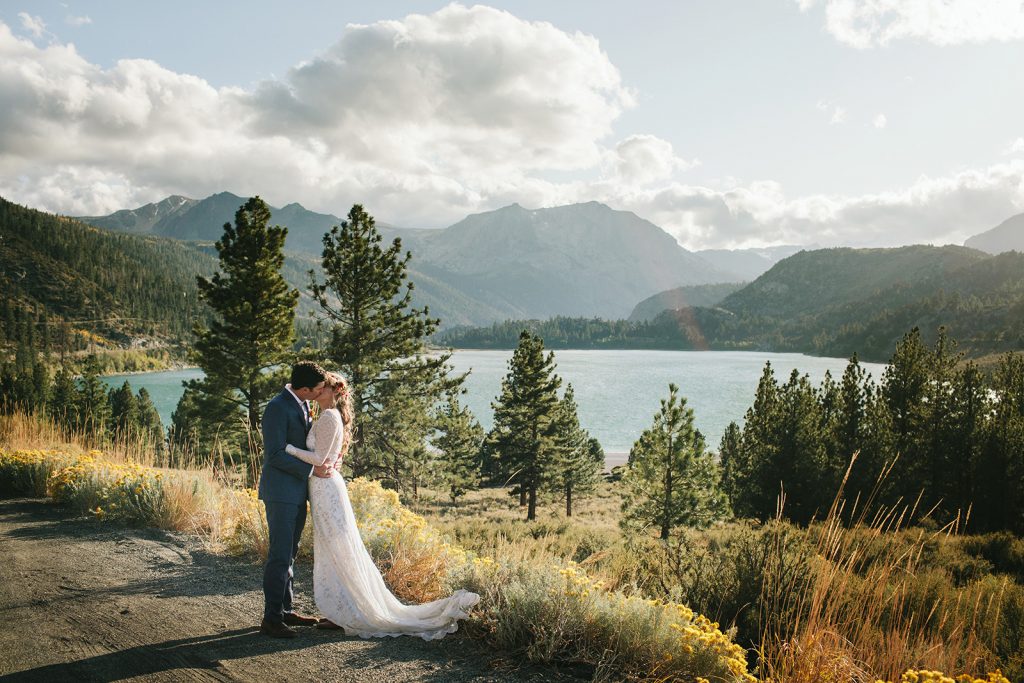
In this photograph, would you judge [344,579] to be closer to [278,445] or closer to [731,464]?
[278,445]

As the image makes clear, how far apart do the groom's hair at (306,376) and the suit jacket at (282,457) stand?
0.15m

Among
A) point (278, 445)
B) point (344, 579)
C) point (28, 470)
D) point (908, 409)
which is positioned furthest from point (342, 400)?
point (908, 409)

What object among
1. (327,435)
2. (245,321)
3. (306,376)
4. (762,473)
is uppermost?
(245,321)

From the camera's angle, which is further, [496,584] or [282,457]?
[496,584]

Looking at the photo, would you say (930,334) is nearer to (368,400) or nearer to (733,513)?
(733,513)

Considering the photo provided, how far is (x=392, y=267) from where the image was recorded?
23.5m

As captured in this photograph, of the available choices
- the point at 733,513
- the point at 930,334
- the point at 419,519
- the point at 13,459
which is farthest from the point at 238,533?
the point at 930,334

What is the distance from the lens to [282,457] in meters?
4.87

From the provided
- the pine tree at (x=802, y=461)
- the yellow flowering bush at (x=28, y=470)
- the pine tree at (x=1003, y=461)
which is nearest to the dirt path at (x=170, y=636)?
the yellow flowering bush at (x=28, y=470)

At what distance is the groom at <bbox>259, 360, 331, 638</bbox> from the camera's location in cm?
485

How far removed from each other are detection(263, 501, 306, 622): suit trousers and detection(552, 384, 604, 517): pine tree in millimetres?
29510

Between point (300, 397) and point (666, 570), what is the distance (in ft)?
16.9

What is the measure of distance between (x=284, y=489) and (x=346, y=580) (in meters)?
0.97

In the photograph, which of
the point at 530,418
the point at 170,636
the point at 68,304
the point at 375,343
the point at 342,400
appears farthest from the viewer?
the point at 68,304
